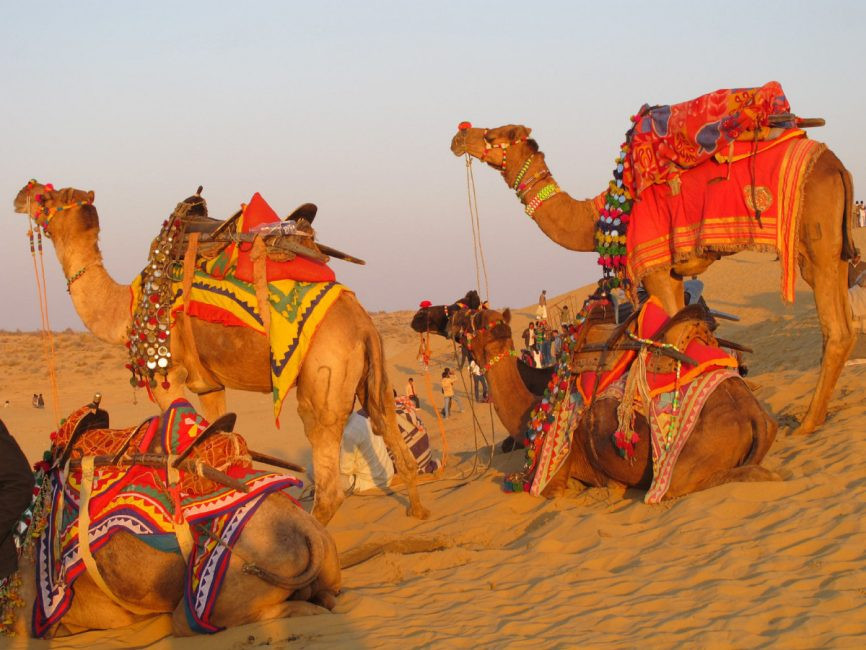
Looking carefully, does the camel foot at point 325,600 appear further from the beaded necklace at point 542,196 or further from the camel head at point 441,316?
the beaded necklace at point 542,196

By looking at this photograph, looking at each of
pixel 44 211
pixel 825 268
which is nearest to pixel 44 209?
pixel 44 211

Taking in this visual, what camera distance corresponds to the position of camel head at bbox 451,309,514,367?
8.66 m

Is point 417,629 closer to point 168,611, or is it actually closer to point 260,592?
point 260,592

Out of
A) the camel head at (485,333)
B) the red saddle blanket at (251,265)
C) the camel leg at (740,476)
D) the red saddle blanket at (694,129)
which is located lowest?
the camel leg at (740,476)

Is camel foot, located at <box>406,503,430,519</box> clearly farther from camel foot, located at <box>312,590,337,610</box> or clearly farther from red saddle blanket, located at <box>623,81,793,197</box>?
red saddle blanket, located at <box>623,81,793,197</box>

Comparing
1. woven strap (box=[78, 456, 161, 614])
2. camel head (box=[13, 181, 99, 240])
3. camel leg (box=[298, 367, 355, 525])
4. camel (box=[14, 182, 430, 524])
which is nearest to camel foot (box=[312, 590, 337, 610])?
woven strap (box=[78, 456, 161, 614])

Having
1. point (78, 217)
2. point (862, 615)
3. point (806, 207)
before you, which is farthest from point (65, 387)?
point (862, 615)

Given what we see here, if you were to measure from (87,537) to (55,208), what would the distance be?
3919mm

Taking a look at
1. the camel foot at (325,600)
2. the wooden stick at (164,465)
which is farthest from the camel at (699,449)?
the wooden stick at (164,465)

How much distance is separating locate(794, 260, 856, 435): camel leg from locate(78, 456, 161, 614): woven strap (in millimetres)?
5741

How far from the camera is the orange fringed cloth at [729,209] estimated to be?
8.04 metres

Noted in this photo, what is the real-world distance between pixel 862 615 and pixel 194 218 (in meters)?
5.64

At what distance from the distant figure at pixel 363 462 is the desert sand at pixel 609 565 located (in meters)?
0.57

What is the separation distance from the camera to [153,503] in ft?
16.1
